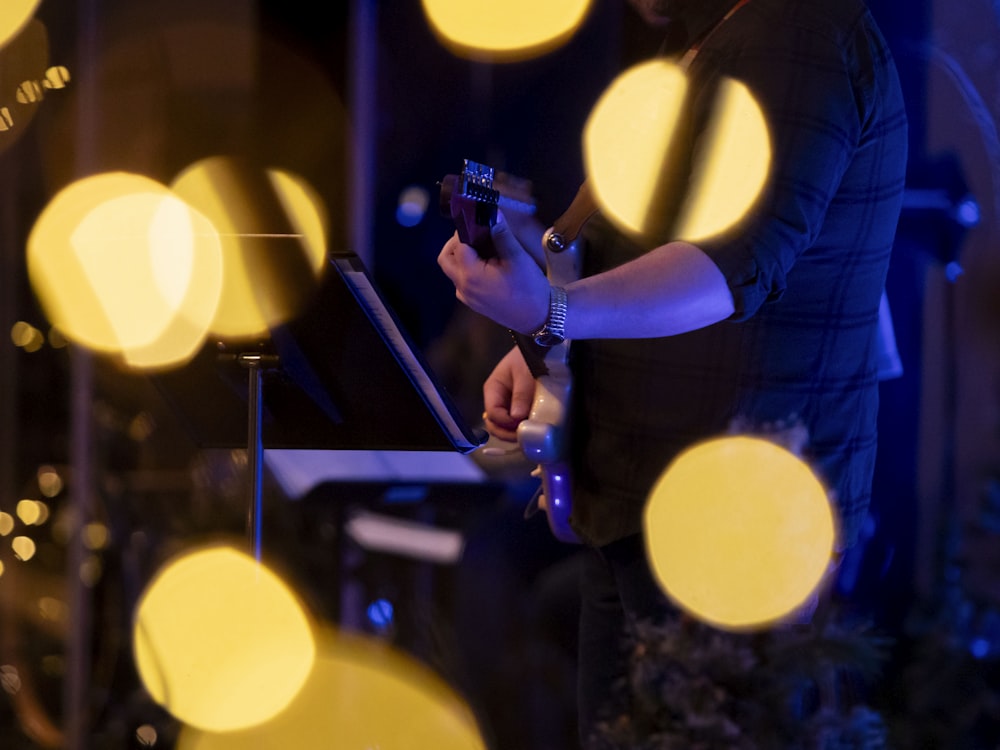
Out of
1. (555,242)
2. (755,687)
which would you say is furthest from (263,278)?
(755,687)

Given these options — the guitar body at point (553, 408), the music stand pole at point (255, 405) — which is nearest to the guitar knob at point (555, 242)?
the guitar body at point (553, 408)

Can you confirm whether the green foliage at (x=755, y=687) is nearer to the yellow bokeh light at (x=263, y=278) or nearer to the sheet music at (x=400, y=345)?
the sheet music at (x=400, y=345)

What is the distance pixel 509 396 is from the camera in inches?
68.9

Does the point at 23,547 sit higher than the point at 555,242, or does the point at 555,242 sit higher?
the point at 555,242

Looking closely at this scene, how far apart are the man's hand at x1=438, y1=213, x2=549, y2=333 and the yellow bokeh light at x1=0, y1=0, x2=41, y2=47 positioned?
244 centimetres

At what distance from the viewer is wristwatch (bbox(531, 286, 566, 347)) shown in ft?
3.64

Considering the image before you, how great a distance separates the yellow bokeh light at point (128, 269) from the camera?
4.77 feet

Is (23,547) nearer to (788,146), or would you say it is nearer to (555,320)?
(555,320)

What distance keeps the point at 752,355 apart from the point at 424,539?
206 cm

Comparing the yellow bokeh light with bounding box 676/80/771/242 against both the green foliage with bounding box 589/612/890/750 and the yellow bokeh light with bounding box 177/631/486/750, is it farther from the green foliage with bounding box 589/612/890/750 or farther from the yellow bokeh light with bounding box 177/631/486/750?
the yellow bokeh light with bounding box 177/631/486/750

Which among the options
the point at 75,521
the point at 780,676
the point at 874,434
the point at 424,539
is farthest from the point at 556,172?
the point at 780,676

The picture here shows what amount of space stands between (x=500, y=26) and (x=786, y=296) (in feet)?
9.51

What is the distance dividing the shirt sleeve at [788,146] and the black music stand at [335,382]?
442 mm

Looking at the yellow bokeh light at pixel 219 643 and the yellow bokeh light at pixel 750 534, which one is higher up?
the yellow bokeh light at pixel 750 534
